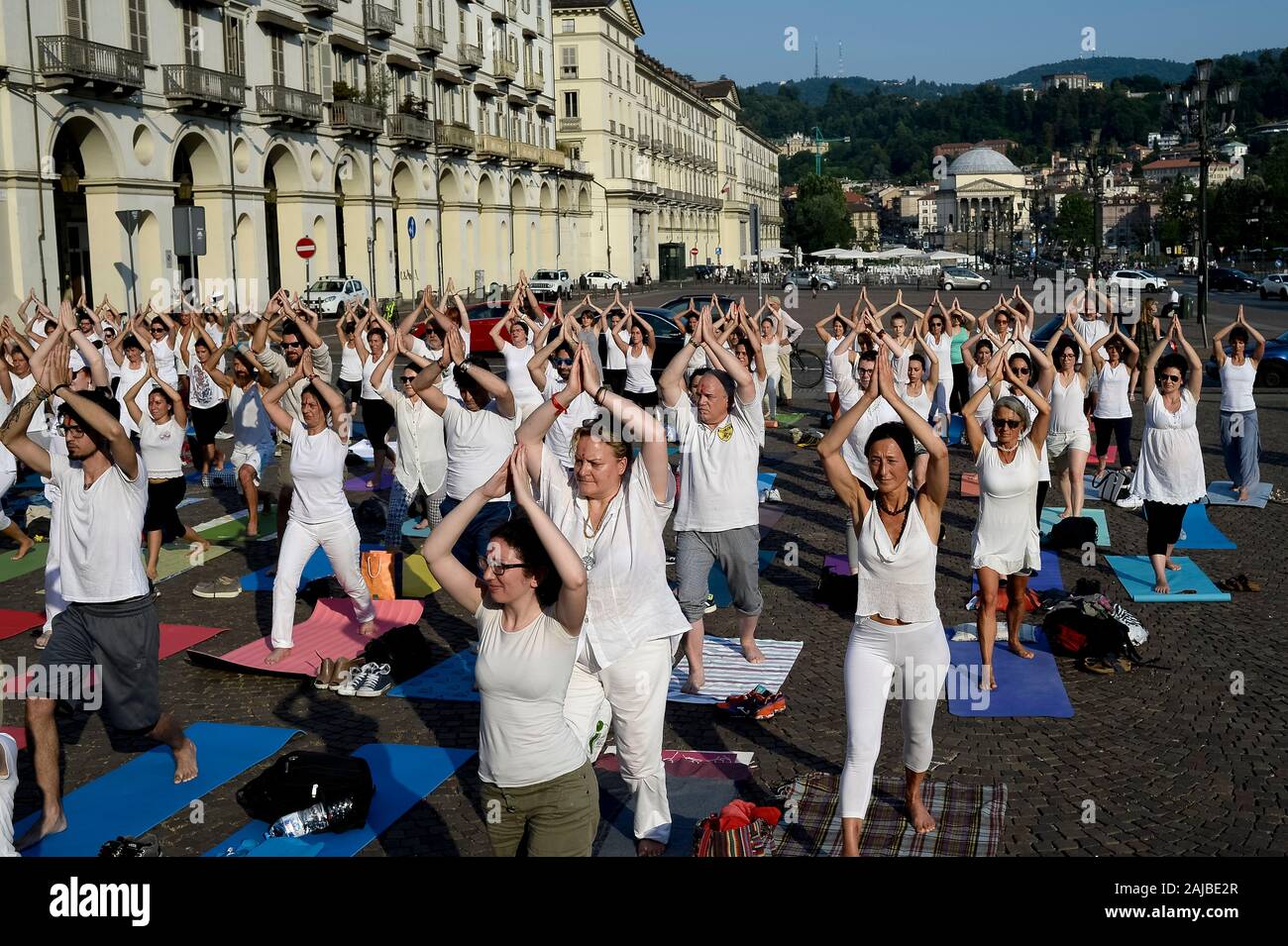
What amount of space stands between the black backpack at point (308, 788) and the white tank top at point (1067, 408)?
771 cm

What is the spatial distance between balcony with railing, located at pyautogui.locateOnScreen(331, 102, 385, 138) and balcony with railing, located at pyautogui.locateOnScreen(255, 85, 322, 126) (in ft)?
7.96

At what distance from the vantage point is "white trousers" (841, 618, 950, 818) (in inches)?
209

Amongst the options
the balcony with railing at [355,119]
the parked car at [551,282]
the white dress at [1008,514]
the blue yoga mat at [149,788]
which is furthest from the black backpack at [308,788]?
the parked car at [551,282]

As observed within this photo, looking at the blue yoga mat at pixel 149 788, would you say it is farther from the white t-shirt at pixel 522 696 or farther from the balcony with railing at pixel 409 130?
the balcony with railing at pixel 409 130

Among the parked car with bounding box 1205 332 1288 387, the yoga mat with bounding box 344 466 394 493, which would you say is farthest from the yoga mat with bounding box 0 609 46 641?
the parked car with bounding box 1205 332 1288 387

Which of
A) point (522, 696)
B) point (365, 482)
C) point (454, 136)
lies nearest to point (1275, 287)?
point (454, 136)

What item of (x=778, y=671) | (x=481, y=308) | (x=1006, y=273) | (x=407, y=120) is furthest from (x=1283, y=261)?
(x=778, y=671)

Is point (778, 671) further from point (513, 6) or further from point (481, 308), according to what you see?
point (513, 6)

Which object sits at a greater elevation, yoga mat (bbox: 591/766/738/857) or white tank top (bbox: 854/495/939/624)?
white tank top (bbox: 854/495/939/624)

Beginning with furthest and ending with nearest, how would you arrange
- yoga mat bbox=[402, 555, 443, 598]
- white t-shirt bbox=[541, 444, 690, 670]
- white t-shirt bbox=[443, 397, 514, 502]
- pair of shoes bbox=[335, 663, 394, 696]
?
yoga mat bbox=[402, 555, 443, 598] < white t-shirt bbox=[443, 397, 514, 502] < pair of shoes bbox=[335, 663, 394, 696] < white t-shirt bbox=[541, 444, 690, 670]

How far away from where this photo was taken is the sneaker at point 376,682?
7.96 meters

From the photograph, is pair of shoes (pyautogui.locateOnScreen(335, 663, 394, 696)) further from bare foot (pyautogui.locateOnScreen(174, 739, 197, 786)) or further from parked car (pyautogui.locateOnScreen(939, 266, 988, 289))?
parked car (pyautogui.locateOnScreen(939, 266, 988, 289))

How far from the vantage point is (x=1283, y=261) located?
88.8 metres
